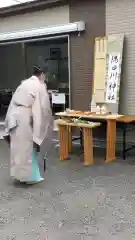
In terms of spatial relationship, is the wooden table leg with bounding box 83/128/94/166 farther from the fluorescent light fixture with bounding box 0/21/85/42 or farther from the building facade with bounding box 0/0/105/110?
the fluorescent light fixture with bounding box 0/21/85/42

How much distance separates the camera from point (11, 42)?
8.98 m

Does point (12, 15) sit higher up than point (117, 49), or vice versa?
point (12, 15)

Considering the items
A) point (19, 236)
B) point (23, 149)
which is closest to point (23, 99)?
point (23, 149)

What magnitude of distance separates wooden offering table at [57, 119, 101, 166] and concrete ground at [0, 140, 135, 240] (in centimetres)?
24

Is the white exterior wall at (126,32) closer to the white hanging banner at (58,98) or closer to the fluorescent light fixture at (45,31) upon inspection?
the fluorescent light fixture at (45,31)

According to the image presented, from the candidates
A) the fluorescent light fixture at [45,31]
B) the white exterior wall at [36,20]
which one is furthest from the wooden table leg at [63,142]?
the white exterior wall at [36,20]

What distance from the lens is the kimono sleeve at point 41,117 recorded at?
517 cm

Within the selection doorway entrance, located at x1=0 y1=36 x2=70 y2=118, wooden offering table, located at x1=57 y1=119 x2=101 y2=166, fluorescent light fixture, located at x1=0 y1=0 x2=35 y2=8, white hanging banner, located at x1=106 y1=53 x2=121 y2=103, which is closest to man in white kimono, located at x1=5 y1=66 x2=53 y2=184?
wooden offering table, located at x1=57 y1=119 x2=101 y2=166

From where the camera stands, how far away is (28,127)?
17.2 ft

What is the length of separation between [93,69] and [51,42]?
1.43m

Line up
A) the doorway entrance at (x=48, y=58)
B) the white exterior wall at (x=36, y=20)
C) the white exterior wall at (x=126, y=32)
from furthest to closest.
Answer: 1. the doorway entrance at (x=48, y=58)
2. the white exterior wall at (x=36, y=20)
3. the white exterior wall at (x=126, y=32)

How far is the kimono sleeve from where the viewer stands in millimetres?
5168

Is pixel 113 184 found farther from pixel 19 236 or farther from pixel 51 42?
pixel 51 42

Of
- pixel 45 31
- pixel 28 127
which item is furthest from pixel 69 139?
pixel 45 31
